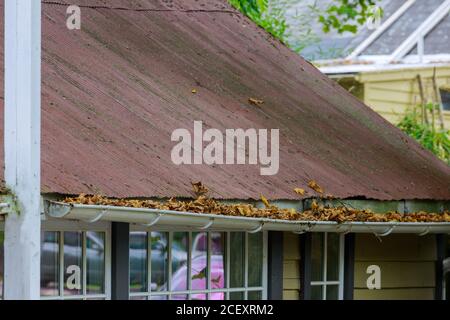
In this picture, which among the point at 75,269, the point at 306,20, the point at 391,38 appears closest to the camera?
the point at 75,269

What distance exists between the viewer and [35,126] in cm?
691

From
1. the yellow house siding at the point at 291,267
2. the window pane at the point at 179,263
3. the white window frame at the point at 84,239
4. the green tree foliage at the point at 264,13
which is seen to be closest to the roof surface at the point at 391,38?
the green tree foliage at the point at 264,13

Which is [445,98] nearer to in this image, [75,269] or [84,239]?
[75,269]

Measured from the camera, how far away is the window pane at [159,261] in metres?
10.1

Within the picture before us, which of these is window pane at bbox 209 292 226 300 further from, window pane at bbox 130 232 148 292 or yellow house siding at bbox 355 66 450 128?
yellow house siding at bbox 355 66 450 128

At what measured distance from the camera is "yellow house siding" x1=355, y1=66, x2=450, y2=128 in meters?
19.8

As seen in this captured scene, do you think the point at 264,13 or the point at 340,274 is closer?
the point at 340,274

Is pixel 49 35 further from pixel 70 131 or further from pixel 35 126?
pixel 35 126

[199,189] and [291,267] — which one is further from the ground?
[199,189]

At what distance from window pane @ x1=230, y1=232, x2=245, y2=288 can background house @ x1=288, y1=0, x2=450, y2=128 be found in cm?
939

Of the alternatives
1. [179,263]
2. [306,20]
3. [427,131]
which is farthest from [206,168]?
[306,20]

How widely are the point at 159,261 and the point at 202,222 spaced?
7.14ft

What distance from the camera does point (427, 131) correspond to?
18.9 m

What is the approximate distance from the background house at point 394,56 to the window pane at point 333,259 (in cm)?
831
